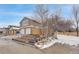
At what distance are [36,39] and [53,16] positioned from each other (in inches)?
11.7

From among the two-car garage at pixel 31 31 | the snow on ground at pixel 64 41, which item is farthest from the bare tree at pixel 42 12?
the snow on ground at pixel 64 41

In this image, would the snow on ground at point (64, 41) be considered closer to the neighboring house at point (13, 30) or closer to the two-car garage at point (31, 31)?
the two-car garage at point (31, 31)

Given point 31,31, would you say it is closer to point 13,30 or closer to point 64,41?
Answer: point 13,30

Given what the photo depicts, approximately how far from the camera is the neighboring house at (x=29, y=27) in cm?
180

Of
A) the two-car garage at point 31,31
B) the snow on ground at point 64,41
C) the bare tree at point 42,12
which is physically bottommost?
the snow on ground at point 64,41

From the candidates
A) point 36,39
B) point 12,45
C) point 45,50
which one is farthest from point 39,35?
point 12,45

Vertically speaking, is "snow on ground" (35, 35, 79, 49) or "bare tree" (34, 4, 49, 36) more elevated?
"bare tree" (34, 4, 49, 36)

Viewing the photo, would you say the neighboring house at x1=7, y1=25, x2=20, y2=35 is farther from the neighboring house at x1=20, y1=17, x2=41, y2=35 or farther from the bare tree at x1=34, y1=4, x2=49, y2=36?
the bare tree at x1=34, y1=4, x2=49, y2=36

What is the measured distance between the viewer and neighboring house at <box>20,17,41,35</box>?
5.91 feet

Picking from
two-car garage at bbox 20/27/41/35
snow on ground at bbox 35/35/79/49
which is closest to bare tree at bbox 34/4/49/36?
two-car garage at bbox 20/27/41/35

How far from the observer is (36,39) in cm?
182

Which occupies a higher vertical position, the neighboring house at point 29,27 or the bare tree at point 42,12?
the bare tree at point 42,12

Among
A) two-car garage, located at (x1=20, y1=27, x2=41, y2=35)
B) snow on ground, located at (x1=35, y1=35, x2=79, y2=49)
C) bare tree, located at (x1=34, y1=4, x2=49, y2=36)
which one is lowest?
snow on ground, located at (x1=35, y1=35, x2=79, y2=49)
